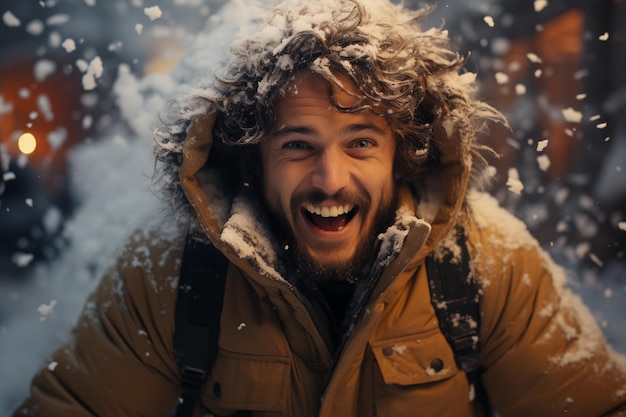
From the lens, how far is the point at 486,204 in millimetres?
2455

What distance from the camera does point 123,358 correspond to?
2.22 meters

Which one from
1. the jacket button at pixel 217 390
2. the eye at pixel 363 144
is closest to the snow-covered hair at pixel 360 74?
the eye at pixel 363 144

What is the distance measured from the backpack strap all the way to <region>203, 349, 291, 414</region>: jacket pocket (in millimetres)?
567

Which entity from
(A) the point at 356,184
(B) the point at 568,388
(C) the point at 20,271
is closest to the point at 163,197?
(A) the point at 356,184

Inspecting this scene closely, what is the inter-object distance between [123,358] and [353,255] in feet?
3.03

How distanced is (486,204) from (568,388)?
75 cm

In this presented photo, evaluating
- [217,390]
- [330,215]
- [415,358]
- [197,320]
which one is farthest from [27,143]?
[415,358]

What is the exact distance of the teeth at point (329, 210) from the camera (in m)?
2.08

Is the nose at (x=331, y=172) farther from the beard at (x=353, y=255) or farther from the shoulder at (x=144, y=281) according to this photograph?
the shoulder at (x=144, y=281)

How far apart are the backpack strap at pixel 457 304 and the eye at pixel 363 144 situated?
1.49ft

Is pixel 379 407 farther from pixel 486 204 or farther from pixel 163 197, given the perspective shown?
pixel 163 197

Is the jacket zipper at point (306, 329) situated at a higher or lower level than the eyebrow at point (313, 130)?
lower

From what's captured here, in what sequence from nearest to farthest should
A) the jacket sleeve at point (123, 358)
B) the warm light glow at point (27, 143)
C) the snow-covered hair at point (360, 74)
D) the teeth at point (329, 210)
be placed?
the snow-covered hair at point (360, 74)
the teeth at point (329, 210)
the jacket sleeve at point (123, 358)
the warm light glow at point (27, 143)

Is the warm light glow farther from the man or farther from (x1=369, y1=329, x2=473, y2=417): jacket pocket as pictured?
(x1=369, y1=329, x2=473, y2=417): jacket pocket
